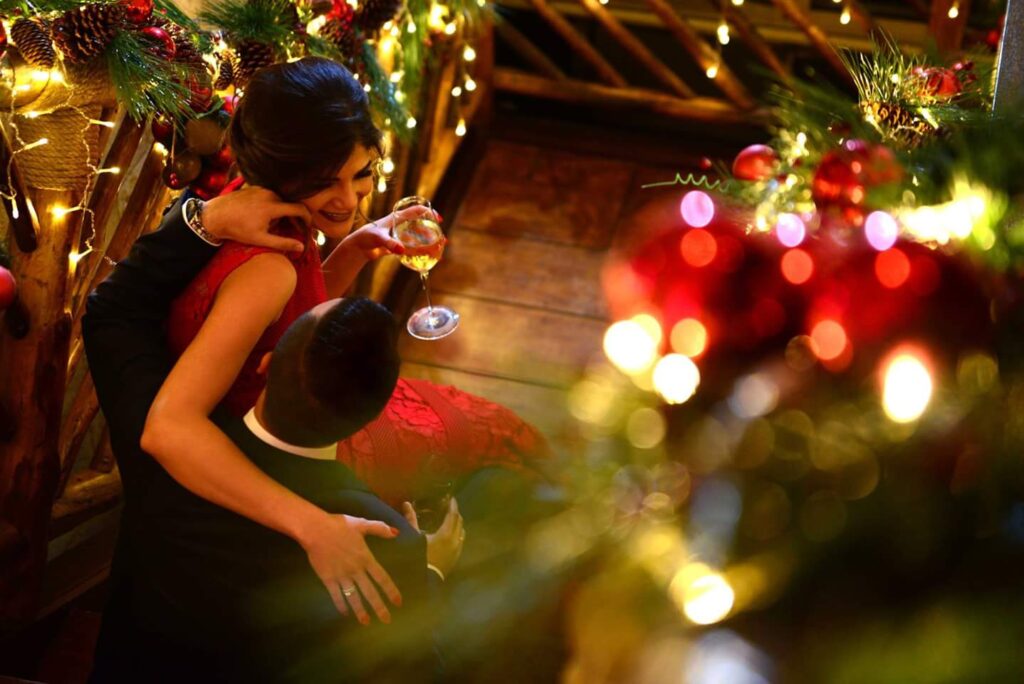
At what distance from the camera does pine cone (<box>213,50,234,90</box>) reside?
5.73ft

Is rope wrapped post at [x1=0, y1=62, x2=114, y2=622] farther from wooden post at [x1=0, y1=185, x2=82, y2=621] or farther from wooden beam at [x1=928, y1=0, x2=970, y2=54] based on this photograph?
wooden beam at [x1=928, y1=0, x2=970, y2=54]

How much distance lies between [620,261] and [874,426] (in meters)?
0.20

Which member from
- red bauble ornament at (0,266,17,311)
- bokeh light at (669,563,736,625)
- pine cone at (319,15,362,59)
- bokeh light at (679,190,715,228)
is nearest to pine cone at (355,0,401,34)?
pine cone at (319,15,362,59)

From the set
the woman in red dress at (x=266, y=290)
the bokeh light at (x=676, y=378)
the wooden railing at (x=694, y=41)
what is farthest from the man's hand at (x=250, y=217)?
the wooden railing at (x=694, y=41)

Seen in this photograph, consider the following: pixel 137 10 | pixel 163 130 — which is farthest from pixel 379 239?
pixel 137 10

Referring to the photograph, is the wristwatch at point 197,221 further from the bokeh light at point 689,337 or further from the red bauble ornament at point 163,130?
the bokeh light at point 689,337

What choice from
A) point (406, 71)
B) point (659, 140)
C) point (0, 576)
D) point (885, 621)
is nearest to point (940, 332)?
point (885, 621)

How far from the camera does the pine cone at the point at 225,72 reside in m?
1.75

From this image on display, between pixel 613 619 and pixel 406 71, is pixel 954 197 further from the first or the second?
pixel 406 71

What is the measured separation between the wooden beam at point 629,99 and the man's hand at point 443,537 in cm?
233

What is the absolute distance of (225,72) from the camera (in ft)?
5.75

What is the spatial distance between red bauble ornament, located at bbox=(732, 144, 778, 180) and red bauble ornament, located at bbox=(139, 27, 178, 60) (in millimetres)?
943

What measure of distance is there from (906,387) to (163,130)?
1523 millimetres

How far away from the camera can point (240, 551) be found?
124 cm
